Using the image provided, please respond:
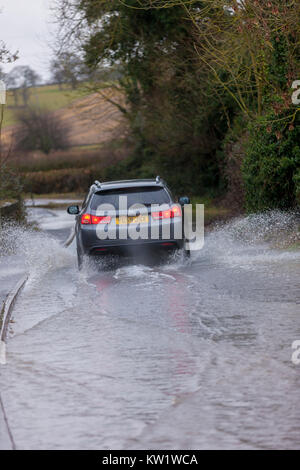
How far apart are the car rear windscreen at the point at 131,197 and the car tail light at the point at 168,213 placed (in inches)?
7.0

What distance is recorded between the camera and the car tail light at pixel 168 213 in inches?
584

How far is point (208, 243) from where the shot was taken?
1973 centimetres

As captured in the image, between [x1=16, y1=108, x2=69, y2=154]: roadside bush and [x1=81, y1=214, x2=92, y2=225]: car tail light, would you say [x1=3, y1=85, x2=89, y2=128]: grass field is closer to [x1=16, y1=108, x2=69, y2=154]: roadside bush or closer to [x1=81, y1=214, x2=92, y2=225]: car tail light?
[x1=16, y1=108, x2=69, y2=154]: roadside bush

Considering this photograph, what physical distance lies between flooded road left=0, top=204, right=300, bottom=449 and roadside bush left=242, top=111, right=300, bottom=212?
188 inches

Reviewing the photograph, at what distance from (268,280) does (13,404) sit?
22.6 feet

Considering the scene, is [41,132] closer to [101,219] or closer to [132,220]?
[101,219]

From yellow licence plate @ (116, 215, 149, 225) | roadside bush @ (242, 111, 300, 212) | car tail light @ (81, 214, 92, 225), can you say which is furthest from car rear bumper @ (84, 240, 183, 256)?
roadside bush @ (242, 111, 300, 212)

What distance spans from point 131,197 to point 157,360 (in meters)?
7.12

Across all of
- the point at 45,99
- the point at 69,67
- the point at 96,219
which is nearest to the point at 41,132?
the point at 45,99

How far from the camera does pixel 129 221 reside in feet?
48.2

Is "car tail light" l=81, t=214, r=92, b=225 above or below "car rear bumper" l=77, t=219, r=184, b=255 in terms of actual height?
above

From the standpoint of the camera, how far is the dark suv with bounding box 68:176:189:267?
579 inches
